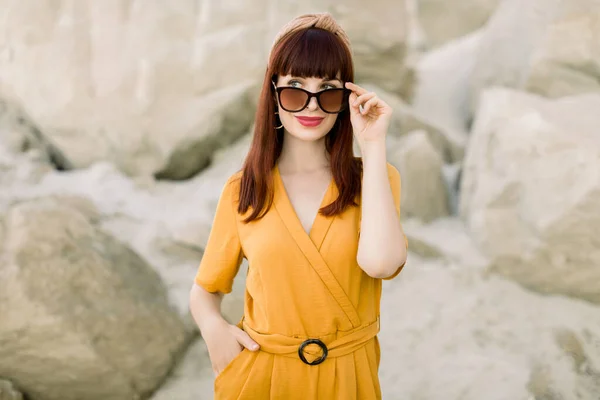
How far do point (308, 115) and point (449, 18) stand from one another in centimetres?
1080

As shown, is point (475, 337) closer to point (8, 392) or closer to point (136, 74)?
point (8, 392)

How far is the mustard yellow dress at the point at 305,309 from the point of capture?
1423 mm

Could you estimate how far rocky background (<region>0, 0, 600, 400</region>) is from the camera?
2467 mm

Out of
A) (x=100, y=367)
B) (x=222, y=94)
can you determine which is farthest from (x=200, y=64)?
(x=100, y=367)

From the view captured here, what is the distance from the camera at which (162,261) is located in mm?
3170

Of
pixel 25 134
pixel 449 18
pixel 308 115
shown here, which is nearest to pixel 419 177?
pixel 308 115

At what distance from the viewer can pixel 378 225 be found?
1348 millimetres

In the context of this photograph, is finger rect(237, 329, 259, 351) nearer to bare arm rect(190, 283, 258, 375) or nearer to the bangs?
bare arm rect(190, 283, 258, 375)

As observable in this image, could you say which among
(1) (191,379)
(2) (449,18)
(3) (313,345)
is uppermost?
(3) (313,345)

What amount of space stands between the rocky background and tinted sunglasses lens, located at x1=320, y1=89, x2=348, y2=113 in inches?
63.7

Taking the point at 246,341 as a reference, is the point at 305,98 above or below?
above

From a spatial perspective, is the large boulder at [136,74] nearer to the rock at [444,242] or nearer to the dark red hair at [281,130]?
the rock at [444,242]

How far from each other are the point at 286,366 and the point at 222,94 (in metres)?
2.80

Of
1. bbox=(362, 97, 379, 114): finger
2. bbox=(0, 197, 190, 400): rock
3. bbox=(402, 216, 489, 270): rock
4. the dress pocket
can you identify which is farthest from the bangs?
bbox=(402, 216, 489, 270): rock
